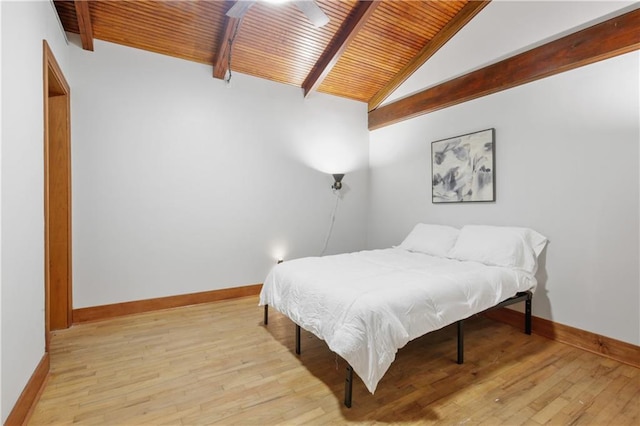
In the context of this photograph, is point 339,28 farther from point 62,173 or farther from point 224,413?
point 224,413

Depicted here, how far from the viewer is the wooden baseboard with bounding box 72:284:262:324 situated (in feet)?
10.1

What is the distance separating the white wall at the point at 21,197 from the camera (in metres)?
1.50

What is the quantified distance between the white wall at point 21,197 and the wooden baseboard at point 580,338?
3855 mm

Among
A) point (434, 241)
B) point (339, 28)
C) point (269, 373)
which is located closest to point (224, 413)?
point (269, 373)

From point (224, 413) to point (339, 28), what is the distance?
3770 mm

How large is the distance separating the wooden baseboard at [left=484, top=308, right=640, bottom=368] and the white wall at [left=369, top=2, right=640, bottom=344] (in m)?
0.06

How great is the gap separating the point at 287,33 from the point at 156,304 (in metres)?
3.45

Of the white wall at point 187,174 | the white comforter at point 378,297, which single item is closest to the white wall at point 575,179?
the white comforter at point 378,297

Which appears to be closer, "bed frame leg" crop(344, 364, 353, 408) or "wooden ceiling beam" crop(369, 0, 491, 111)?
"bed frame leg" crop(344, 364, 353, 408)

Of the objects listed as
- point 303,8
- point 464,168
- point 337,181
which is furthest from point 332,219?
point 303,8

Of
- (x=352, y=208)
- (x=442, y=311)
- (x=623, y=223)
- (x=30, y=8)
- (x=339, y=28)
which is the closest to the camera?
(x=30, y=8)

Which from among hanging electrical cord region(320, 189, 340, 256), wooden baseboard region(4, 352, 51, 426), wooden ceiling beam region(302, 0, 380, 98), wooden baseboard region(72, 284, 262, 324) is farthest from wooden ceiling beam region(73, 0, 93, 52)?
hanging electrical cord region(320, 189, 340, 256)

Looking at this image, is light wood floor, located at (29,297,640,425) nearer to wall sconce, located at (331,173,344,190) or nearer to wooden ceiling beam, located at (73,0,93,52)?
wall sconce, located at (331,173,344,190)

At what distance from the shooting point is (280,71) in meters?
3.98
